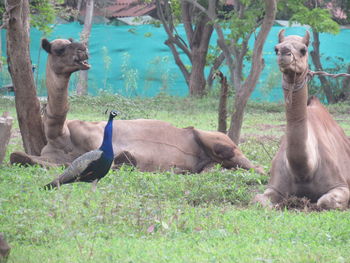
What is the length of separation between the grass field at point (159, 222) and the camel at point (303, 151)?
0.37 metres

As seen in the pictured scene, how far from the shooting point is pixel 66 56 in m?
7.90

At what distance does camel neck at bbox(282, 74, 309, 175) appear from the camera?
19.7ft

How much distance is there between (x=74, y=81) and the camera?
2075 cm

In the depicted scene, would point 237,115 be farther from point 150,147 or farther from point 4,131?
point 4,131

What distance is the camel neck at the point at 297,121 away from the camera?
600cm

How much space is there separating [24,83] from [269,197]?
11.7 feet

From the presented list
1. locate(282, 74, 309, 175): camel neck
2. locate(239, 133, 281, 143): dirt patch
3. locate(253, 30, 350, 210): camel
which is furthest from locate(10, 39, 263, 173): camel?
locate(239, 133, 281, 143): dirt patch

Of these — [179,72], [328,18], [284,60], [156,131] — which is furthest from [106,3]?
[284,60]

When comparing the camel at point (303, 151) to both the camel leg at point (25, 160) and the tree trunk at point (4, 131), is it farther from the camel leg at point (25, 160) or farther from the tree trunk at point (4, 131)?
the tree trunk at point (4, 131)

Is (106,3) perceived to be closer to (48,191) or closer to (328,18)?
(328,18)

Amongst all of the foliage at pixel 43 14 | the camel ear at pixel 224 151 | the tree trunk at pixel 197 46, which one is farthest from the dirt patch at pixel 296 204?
the tree trunk at pixel 197 46

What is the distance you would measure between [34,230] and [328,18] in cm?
1284

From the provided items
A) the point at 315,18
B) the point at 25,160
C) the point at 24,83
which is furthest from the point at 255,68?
the point at 315,18

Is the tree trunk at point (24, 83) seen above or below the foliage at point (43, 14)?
above
